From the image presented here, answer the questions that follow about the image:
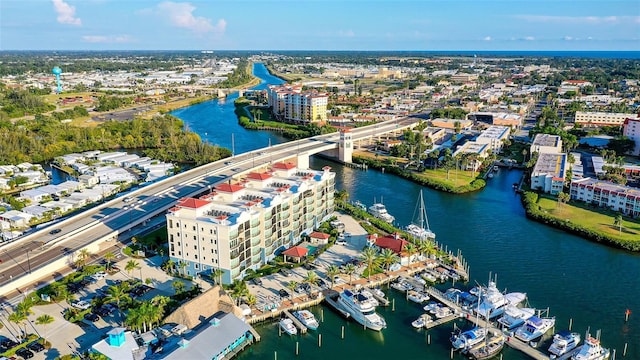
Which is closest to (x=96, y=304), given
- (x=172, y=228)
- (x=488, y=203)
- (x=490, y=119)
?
(x=172, y=228)

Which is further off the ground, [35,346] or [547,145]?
[547,145]

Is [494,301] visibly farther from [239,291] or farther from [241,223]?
[241,223]

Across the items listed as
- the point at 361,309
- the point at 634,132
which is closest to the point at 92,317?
the point at 361,309

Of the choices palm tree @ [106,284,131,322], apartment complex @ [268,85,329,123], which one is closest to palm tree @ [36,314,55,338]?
palm tree @ [106,284,131,322]

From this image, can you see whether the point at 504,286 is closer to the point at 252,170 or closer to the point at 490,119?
the point at 252,170

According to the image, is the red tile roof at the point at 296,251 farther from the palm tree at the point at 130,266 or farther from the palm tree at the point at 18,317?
the palm tree at the point at 18,317

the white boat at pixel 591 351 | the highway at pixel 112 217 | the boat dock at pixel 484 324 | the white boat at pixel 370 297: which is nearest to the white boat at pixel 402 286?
the boat dock at pixel 484 324

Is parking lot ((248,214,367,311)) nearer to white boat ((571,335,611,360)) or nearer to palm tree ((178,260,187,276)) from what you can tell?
palm tree ((178,260,187,276))
